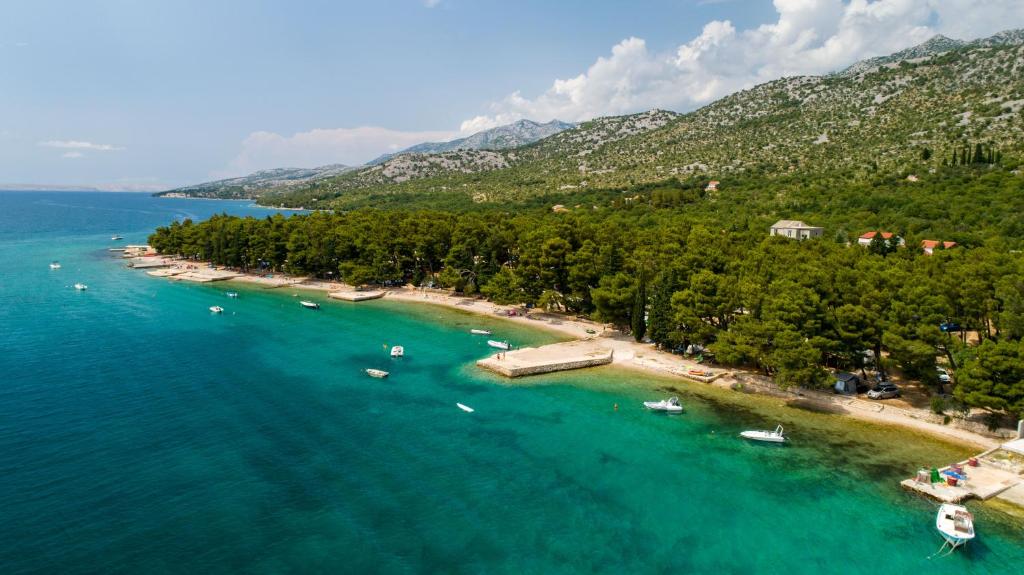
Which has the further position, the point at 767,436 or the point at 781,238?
the point at 781,238

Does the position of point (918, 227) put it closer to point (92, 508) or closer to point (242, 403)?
point (242, 403)

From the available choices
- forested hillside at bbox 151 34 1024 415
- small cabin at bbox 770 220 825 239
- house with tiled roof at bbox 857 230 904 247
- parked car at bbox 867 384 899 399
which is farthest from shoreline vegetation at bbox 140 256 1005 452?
house with tiled roof at bbox 857 230 904 247

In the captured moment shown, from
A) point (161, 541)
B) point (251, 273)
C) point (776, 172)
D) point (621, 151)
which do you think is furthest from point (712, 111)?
point (161, 541)

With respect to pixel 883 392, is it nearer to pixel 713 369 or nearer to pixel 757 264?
pixel 713 369

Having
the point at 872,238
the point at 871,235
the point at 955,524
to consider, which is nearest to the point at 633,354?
the point at 955,524

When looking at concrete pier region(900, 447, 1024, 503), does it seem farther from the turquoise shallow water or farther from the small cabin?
the small cabin

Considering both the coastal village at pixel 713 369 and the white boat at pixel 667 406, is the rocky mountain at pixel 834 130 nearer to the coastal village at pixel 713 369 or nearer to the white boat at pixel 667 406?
the coastal village at pixel 713 369

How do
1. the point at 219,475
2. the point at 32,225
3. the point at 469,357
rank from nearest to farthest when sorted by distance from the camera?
the point at 219,475 < the point at 469,357 < the point at 32,225
